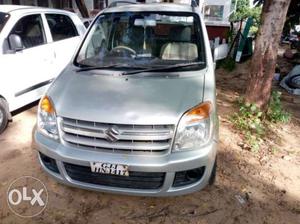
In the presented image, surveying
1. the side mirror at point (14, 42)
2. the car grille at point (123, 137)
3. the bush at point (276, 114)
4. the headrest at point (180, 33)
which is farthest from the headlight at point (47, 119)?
the bush at point (276, 114)

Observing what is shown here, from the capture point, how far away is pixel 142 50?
369 cm

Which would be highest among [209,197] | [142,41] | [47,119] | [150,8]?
[150,8]

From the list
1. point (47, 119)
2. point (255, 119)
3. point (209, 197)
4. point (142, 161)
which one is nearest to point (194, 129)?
point (142, 161)

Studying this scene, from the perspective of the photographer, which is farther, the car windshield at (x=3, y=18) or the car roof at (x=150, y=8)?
the car windshield at (x=3, y=18)

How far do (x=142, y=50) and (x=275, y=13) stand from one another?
2222 millimetres

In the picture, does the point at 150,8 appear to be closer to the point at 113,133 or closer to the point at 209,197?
the point at 113,133

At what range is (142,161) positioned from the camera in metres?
2.53

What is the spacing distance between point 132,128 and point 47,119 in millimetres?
828

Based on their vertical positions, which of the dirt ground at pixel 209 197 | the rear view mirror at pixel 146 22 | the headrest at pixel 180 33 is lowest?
the dirt ground at pixel 209 197

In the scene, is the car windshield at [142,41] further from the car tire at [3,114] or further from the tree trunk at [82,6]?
the tree trunk at [82,6]

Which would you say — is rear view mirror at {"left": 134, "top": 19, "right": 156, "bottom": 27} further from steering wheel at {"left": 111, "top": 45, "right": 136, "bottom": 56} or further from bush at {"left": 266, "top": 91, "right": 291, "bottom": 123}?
bush at {"left": 266, "top": 91, "right": 291, "bottom": 123}

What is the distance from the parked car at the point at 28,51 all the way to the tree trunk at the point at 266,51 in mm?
3269

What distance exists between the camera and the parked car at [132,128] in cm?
255

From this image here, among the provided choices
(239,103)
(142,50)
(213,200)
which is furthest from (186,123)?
(239,103)
